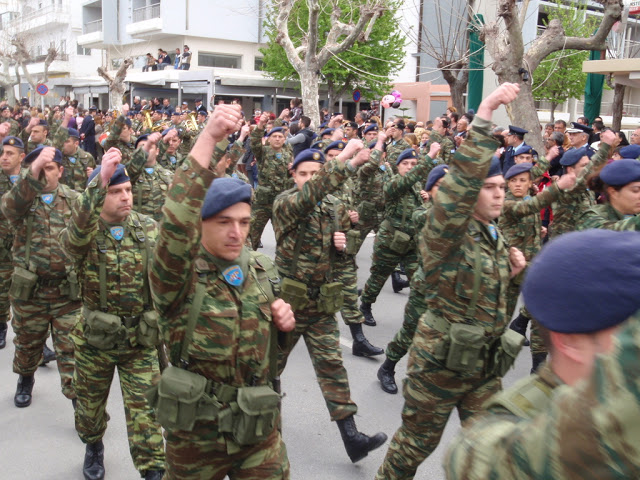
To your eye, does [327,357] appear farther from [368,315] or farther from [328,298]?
[368,315]

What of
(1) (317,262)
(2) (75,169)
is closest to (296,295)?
(1) (317,262)

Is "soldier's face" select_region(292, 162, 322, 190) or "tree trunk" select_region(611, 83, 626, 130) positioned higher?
"tree trunk" select_region(611, 83, 626, 130)

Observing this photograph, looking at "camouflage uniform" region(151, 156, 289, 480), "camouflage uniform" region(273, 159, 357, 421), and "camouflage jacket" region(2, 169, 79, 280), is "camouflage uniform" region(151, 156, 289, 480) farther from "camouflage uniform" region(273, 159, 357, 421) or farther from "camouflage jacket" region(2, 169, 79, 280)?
"camouflage jacket" region(2, 169, 79, 280)

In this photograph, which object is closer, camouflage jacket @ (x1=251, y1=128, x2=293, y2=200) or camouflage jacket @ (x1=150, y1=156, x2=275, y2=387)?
camouflage jacket @ (x1=150, y1=156, x2=275, y2=387)

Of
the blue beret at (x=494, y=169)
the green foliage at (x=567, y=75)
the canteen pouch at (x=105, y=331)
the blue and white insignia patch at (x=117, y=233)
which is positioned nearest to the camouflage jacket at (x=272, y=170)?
the blue and white insignia patch at (x=117, y=233)

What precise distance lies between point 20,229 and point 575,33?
3376 centimetres

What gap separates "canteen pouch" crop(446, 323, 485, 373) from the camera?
10.6 feet

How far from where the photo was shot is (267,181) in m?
10.1

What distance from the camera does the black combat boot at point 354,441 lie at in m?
4.33

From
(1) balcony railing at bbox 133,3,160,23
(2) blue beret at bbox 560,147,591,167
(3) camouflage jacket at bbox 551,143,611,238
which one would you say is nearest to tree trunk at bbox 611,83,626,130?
(3) camouflage jacket at bbox 551,143,611,238

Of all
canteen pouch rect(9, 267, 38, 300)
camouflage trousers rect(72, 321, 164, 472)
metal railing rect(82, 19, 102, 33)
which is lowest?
camouflage trousers rect(72, 321, 164, 472)

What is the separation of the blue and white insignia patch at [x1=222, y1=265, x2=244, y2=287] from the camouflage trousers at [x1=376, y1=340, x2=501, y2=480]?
123 centimetres

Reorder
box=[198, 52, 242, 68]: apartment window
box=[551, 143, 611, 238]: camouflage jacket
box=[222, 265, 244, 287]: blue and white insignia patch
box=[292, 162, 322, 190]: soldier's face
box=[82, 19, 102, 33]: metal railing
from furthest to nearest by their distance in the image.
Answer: box=[82, 19, 102, 33]: metal railing, box=[198, 52, 242, 68]: apartment window, box=[551, 143, 611, 238]: camouflage jacket, box=[292, 162, 322, 190]: soldier's face, box=[222, 265, 244, 287]: blue and white insignia patch

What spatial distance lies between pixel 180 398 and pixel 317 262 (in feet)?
7.62
